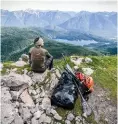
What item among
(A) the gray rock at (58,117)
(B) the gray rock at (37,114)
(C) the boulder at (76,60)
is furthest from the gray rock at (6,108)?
(C) the boulder at (76,60)

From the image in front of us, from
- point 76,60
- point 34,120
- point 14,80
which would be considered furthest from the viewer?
point 76,60

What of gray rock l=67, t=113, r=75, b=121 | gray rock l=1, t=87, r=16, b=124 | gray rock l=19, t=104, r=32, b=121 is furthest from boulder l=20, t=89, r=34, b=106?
gray rock l=67, t=113, r=75, b=121

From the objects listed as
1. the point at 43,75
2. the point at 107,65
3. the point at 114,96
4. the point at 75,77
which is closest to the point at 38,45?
the point at 43,75

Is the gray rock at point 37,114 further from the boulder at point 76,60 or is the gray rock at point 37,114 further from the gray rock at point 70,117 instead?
the boulder at point 76,60

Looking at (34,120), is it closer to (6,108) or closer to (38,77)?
(6,108)

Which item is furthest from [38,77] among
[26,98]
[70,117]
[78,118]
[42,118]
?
[78,118]

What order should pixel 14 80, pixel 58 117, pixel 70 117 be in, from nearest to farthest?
pixel 58 117
pixel 70 117
pixel 14 80

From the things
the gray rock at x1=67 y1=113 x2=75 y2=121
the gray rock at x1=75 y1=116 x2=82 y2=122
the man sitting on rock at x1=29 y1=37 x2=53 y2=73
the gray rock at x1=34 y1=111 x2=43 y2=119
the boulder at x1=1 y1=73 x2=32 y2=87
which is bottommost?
the gray rock at x1=75 y1=116 x2=82 y2=122

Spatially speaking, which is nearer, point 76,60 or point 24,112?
point 24,112

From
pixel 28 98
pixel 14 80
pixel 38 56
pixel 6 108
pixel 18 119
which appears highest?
pixel 38 56

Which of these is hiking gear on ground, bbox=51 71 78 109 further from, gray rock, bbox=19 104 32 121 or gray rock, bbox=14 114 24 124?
gray rock, bbox=14 114 24 124

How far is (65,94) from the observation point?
1225 centimetres

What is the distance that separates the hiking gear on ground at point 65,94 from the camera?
→ 12086 millimetres

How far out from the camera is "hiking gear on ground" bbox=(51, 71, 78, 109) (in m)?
12.1
